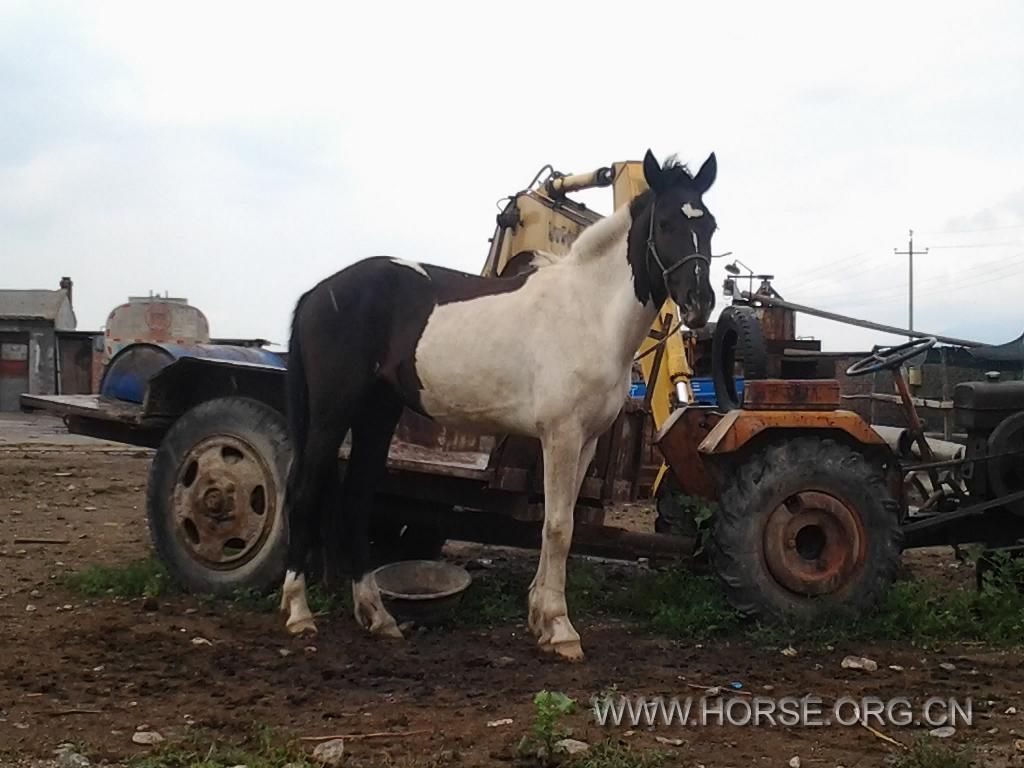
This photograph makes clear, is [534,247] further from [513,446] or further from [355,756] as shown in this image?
[355,756]

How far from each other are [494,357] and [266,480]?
177 centimetres

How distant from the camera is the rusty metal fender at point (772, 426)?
216 inches

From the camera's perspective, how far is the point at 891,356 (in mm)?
6453

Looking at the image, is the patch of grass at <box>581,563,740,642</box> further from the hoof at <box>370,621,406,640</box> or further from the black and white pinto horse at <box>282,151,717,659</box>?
the hoof at <box>370,621,406,640</box>

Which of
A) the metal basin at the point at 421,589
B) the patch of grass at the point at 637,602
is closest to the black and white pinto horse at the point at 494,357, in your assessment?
the metal basin at the point at 421,589

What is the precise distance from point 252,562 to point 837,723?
3.58 meters

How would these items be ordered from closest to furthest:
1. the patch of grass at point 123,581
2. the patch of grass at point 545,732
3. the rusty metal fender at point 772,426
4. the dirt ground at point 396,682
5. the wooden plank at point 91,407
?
the patch of grass at point 545,732 < the dirt ground at point 396,682 < the rusty metal fender at point 772,426 < the patch of grass at point 123,581 < the wooden plank at point 91,407

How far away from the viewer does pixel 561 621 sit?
5.05 metres

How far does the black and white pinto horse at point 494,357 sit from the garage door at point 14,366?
29.7m

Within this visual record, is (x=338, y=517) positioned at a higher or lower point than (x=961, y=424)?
lower

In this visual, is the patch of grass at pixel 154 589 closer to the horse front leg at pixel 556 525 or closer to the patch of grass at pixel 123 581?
the patch of grass at pixel 123 581

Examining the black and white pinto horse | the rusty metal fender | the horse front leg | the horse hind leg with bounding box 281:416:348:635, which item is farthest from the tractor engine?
the horse hind leg with bounding box 281:416:348:635

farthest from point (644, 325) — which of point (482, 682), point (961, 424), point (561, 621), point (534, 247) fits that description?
point (534, 247)

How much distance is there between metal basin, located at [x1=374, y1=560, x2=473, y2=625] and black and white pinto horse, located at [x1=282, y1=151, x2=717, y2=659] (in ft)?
0.44
